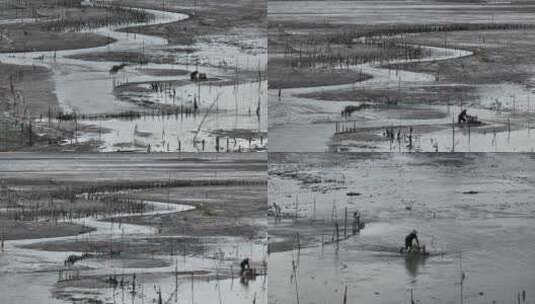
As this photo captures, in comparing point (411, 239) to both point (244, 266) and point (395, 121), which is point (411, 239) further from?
point (244, 266)

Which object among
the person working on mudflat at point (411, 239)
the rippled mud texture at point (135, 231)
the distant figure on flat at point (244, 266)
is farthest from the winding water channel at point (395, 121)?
the distant figure on flat at point (244, 266)

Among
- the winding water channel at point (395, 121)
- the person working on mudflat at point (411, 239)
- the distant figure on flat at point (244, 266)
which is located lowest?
the distant figure on flat at point (244, 266)

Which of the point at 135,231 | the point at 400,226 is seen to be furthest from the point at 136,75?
the point at 400,226

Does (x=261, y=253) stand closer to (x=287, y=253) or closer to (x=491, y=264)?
(x=287, y=253)

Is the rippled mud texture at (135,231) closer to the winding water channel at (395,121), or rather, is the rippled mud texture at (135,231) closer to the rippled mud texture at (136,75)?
the rippled mud texture at (136,75)

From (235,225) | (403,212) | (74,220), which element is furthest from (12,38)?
(403,212)

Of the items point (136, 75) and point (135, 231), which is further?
point (136, 75)
